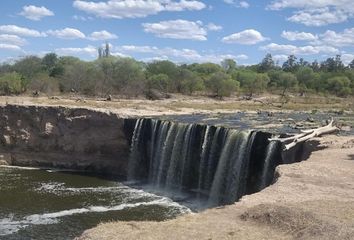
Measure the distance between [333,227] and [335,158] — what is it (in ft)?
34.2

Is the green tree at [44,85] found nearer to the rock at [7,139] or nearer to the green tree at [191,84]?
the green tree at [191,84]

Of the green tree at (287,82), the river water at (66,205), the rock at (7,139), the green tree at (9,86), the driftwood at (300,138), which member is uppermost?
the green tree at (287,82)

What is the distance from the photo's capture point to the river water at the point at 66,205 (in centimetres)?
2334

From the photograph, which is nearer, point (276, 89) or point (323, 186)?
point (323, 186)

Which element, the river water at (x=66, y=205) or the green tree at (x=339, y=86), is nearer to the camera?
the river water at (x=66, y=205)

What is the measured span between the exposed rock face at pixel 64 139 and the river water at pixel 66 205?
10.7ft

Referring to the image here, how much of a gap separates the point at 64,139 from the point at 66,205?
507 inches

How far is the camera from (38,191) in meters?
30.7

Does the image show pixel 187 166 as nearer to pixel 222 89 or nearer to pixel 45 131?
pixel 45 131

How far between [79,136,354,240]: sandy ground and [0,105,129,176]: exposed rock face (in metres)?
22.2

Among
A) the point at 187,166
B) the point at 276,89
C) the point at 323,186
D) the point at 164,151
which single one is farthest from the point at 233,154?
the point at 276,89

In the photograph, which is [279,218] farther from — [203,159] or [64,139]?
[64,139]

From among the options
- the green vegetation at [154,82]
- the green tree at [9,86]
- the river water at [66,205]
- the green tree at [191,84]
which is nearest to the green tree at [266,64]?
the green vegetation at [154,82]

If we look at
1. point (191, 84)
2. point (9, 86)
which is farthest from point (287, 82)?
point (9, 86)
